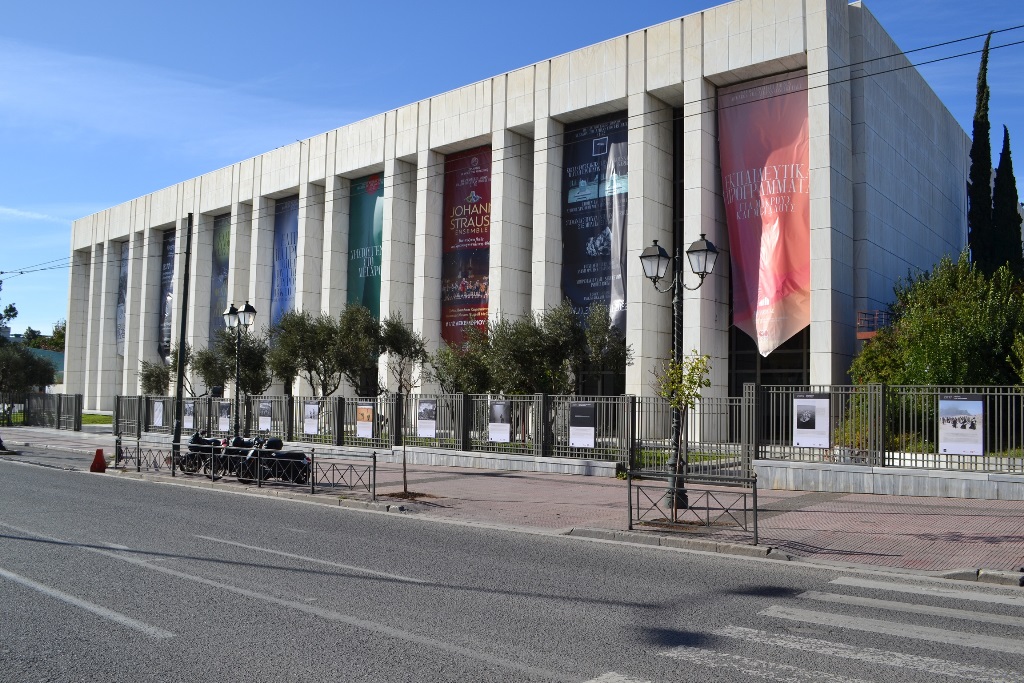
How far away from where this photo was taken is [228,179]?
5456 cm

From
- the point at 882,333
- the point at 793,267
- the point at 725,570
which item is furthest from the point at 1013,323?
the point at 725,570

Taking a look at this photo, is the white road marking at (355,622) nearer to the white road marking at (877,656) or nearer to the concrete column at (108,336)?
the white road marking at (877,656)

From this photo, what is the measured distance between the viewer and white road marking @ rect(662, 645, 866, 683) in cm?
545

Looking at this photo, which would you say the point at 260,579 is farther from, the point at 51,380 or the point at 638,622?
the point at 51,380

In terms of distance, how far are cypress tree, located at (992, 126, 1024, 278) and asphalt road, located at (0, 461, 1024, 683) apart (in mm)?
34226

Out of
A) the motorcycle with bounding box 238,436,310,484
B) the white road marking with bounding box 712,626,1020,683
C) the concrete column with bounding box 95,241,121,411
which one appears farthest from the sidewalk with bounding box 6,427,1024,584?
the concrete column with bounding box 95,241,121,411

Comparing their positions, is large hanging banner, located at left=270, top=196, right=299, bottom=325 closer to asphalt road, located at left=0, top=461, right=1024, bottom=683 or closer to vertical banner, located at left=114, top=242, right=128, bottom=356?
vertical banner, located at left=114, top=242, right=128, bottom=356

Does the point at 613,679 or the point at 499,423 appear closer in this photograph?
the point at 613,679

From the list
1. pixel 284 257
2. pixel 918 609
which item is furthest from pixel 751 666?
pixel 284 257

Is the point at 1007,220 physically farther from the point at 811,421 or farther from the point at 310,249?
the point at 310,249

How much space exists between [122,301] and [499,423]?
5187 centimetres

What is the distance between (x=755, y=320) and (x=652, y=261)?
17.8 m

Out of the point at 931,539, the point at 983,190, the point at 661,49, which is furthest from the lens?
the point at 983,190

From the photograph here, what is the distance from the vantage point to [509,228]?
1534 inches
